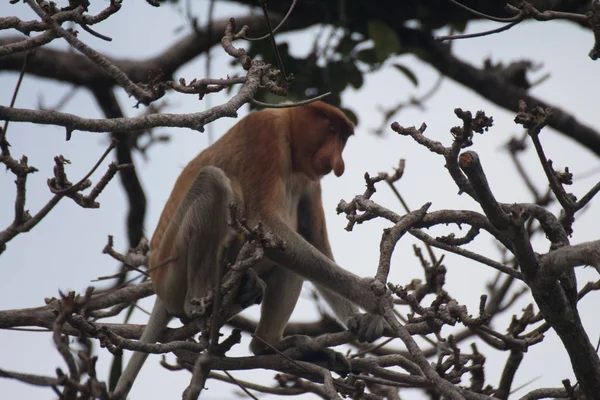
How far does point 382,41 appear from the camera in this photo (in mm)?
5609

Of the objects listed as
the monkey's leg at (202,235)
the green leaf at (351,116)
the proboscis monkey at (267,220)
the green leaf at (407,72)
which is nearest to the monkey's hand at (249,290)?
the proboscis monkey at (267,220)

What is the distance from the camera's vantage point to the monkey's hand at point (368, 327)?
13.7ft

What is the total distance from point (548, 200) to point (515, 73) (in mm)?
2616

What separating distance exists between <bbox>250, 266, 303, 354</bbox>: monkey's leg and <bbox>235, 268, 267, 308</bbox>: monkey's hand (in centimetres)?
41

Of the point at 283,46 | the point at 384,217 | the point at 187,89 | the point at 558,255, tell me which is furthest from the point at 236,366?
the point at 283,46

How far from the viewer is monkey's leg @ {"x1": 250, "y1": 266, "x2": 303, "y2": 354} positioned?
15.0ft

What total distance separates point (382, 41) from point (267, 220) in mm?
1779

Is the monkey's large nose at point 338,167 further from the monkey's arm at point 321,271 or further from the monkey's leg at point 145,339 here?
the monkey's leg at point 145,339

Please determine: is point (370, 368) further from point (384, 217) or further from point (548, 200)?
point (548, 200)

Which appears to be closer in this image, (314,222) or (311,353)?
(311,353)

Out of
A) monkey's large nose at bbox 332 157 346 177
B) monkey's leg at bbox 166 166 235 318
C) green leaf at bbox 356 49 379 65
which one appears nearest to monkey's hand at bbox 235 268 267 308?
monkey's leg at bbox 166 166 235 318

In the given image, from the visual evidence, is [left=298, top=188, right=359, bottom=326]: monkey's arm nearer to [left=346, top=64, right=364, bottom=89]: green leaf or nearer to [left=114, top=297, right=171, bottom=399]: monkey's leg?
[left=346, top=64, right=364, bottom=89]: green leaf

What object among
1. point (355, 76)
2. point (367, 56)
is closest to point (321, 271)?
point (355, 76)

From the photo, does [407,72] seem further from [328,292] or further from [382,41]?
[328,292]
